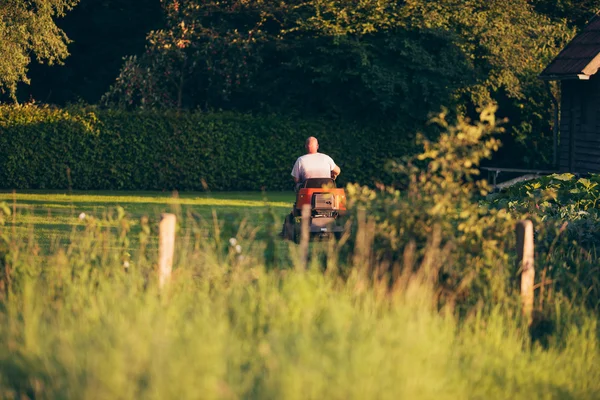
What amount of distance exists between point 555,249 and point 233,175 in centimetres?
1791

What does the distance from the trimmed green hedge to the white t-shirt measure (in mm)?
13379

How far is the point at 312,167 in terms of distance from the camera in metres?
14.6

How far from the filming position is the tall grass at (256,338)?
19.4ft

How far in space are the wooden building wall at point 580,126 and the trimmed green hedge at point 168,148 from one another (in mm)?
5789

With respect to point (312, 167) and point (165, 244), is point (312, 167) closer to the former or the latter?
point (312, 167)

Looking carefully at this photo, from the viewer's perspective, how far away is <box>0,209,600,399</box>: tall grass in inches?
233

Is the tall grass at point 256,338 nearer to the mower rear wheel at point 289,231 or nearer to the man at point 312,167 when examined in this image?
the mower rear wheel at point 289,231

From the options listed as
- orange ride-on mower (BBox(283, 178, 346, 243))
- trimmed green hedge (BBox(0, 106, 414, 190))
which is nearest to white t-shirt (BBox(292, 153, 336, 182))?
orange ride-on mower (BBox(283, 178, 346, 243))

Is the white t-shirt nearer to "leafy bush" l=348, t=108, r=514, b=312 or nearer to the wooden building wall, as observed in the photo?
"leafy bush" l=348, t=108, r=514, b=312

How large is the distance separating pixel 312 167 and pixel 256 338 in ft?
25.6

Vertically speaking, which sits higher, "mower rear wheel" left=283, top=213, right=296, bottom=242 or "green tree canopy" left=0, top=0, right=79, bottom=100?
"green tree canopy" left=0, top=0, right=79, bottom=100

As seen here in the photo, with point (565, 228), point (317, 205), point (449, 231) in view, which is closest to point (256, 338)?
point (449, 231)

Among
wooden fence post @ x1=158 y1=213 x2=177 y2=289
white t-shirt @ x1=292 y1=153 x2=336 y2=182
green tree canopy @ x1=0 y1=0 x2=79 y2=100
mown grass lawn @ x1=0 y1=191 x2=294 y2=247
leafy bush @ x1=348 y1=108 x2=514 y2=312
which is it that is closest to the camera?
wooden fence post @ x1=158 y1=213 x2=177 y2=289

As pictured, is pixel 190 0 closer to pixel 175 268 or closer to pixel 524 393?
pixel 175 268
